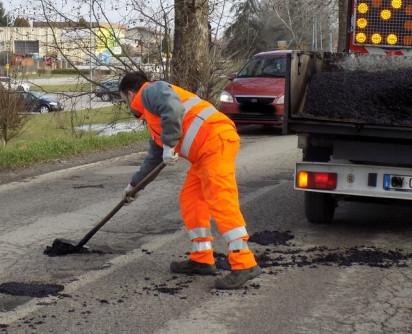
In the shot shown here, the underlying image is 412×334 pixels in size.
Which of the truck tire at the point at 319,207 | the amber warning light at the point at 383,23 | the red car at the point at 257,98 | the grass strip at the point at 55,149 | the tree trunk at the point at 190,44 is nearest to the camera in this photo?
the truck tire at the point at 319,207

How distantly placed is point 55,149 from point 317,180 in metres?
6.68

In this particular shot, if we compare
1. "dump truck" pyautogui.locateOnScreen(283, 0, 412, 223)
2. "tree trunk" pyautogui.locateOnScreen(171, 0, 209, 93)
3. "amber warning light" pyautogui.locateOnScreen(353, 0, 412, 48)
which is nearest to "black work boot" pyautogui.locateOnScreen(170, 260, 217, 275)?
"dump truck" pyautogui.locateOnScreen(283, 0, 412, 223)

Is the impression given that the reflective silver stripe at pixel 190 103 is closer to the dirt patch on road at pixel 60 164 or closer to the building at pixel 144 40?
the dirt patch on road at pixel 60 164

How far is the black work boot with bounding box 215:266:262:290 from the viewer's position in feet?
15.9

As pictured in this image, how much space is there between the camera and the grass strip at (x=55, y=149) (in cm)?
1080

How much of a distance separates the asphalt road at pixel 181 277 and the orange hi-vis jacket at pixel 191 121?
0.97 metres

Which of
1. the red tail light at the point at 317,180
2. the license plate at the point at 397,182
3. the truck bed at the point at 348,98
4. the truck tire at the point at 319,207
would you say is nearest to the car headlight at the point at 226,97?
the truck bed at the point at 348,98

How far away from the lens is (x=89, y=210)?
24.9 ft

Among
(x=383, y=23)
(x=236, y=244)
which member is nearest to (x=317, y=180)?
(x=236, y=244)

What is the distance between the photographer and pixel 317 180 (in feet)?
19.6

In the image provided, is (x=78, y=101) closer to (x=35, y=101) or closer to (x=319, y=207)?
(x=35, y=101)

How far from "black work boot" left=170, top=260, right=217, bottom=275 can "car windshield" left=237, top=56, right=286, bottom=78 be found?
1062 cm

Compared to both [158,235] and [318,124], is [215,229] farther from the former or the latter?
[318,124]

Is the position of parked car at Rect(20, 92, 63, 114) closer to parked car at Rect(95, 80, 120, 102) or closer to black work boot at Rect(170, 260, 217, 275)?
parked car at Rect(95, 80, 120, 102)
